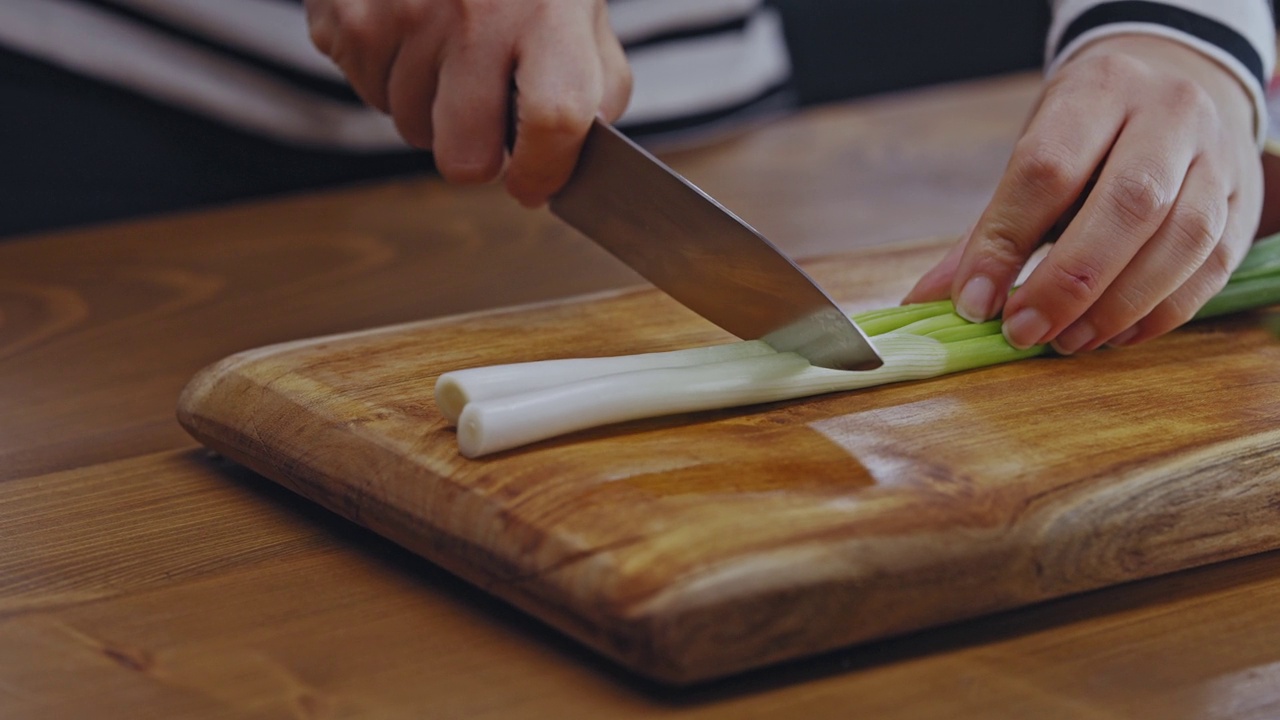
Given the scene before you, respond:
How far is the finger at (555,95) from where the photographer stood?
1.51 m

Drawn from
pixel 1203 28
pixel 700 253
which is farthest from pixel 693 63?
pixel 700 253

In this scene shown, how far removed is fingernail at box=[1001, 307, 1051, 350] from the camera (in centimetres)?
151

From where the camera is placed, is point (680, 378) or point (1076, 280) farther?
point (1076, 280)

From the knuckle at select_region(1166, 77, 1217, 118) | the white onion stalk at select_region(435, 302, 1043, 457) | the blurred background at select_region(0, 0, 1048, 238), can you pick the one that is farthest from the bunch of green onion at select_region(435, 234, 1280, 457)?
the blurred background at select_region(0, 0, 1048, 238)

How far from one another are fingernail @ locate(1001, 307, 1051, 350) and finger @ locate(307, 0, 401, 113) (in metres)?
0.83

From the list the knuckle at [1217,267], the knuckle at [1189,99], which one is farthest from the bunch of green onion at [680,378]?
the knuckle at [1189,99]

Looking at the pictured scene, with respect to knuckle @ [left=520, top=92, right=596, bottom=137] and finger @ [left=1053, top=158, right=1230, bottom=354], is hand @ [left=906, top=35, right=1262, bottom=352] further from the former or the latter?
knuckle @ [left=520, top=92, right=596, bottom=137]

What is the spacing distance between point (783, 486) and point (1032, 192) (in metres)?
0.59

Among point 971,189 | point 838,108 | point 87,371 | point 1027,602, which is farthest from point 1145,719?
point 838,108

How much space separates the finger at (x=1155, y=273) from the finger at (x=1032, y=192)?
0.10 m

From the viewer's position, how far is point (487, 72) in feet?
5.19

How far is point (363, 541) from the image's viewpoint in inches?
50.1

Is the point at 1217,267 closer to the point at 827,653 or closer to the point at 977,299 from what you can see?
the point at 977,299

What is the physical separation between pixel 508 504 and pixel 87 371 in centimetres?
91
